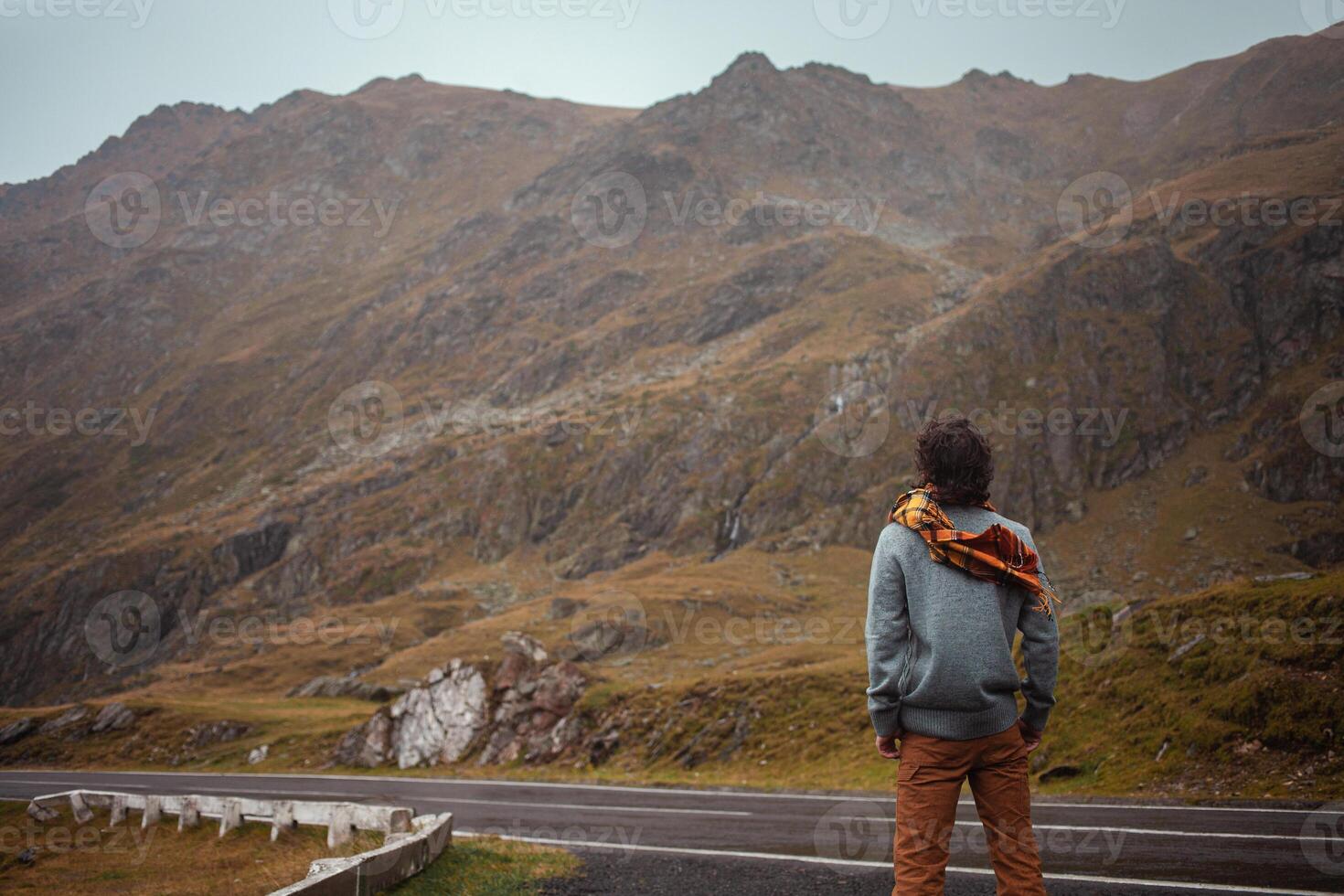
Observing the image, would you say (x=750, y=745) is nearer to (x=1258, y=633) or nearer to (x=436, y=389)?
(x=1258, y=633)

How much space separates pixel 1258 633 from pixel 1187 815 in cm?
609

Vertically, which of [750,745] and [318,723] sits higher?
[750,745]

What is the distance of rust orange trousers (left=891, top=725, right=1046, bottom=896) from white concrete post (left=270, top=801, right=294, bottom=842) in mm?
14721

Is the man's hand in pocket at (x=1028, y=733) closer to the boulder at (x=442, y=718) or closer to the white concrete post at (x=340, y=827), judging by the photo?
the white concrete post at (x=340, y=827)

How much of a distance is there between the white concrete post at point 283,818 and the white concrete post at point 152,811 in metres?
4.08

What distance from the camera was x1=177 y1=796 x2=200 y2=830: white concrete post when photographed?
17219mm

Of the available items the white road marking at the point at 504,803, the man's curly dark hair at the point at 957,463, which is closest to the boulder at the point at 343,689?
the white road marking at the point at 504,803

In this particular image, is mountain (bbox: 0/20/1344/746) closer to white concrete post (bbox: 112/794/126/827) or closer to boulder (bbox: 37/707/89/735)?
boulder (bbox: 37/707/89/735)

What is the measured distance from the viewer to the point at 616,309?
182000 millimetres

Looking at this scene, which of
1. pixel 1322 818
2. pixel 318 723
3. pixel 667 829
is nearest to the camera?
pixel 1322 818

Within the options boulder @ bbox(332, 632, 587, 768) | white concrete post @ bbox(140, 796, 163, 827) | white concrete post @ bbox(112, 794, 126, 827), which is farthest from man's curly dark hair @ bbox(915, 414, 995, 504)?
boulder @ bbox(332, 632, 587, 768)

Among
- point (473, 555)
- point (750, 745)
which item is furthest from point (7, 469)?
point (750, 745)

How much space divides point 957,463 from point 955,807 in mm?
2146

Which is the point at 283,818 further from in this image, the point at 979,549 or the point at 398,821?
the point at 979,549
